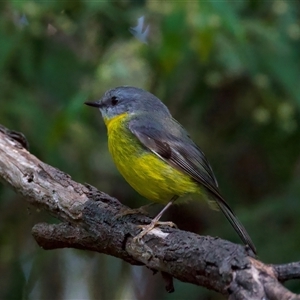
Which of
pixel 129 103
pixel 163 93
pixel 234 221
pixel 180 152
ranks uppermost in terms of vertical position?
pixel 163 93

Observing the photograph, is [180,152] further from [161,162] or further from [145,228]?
[145,228]

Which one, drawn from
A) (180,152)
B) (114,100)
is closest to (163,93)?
(114,100)

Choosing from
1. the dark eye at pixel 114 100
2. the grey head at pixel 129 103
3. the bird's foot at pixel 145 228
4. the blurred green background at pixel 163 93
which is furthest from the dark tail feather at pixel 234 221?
the dark eye at pixel 114 100

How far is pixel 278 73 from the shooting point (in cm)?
412

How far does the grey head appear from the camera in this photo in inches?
166

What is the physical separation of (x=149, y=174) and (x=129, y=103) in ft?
2.60

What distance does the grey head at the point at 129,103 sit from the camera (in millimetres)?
4211

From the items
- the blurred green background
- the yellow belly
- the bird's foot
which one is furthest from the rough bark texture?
the blurred green background

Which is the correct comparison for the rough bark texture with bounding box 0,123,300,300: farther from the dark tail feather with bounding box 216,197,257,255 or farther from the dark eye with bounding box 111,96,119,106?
the dark eye with bounding box 111,96,119,106

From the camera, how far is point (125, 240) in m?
2.98

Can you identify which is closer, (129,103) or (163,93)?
(129,103)

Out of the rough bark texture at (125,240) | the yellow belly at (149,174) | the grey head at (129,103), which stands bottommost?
the rough bark texture at (125,240)

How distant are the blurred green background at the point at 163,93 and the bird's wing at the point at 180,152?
361mm

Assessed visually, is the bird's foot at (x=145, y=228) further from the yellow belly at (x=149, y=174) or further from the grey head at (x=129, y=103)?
the grey head at (x=129, y=103)
